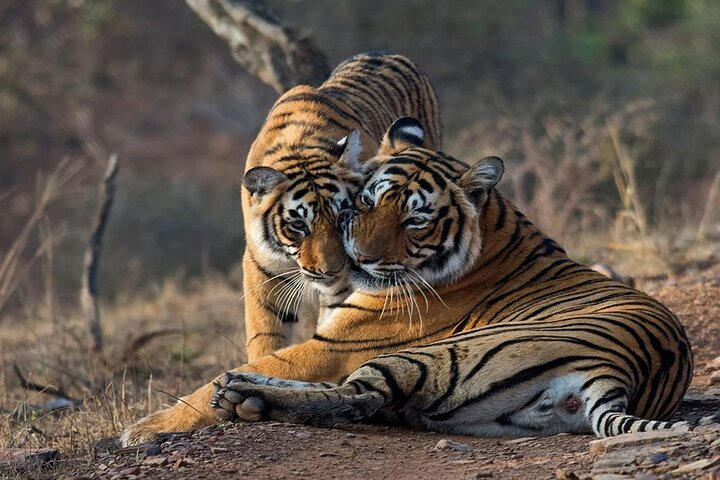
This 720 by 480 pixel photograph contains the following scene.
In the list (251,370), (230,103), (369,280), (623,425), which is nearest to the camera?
(623,425)

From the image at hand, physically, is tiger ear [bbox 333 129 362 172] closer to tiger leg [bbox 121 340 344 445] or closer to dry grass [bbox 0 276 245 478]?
tiger leg [bbox 121 340 344 445]

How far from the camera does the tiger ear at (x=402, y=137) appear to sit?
5.28 m

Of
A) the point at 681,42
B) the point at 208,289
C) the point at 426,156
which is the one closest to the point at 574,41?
the point at 681,42

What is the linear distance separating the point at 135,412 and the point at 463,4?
1619 centimetres

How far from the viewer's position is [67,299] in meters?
15.5

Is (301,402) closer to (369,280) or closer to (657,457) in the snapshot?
(369,280)

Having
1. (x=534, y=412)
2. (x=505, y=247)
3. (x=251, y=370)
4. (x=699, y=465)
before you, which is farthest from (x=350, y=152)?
(x=699, y=465)

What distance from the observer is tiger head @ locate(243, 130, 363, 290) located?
16.1 feet

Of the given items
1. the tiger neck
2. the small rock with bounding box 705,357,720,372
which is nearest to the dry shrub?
the small rock with bounding box 705,357,720,372

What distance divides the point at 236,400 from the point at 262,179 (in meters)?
1.26

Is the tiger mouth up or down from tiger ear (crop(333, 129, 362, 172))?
down

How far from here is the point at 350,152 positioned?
17.1ft

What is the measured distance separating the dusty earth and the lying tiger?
0.10 meters

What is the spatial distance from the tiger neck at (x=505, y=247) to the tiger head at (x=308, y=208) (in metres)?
0.55
